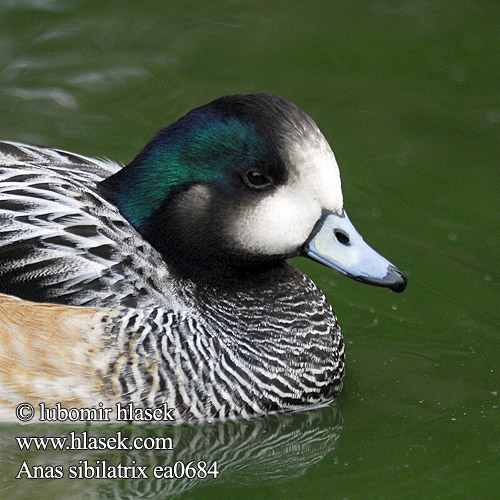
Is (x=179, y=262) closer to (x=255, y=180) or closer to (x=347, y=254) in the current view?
(x=255, y=180)

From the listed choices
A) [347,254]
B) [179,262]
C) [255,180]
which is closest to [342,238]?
[347,254]

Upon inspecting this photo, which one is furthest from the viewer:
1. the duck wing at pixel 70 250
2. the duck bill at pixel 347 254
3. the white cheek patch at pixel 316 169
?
the duck wing at pixel 70 250

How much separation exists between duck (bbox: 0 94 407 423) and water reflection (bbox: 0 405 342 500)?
0.08m

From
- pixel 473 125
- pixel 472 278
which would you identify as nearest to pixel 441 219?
pixel 472 278

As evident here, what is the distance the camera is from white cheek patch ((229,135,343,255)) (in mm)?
4566

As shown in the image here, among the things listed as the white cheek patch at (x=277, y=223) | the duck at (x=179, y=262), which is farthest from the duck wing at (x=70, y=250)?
the white cheek patch at (x=277, y=223)

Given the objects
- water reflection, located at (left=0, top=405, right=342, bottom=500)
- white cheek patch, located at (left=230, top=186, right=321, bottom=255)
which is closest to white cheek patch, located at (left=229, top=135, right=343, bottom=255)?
white cheek patch, located at (left=230, top=186, right=321, bottom=255)

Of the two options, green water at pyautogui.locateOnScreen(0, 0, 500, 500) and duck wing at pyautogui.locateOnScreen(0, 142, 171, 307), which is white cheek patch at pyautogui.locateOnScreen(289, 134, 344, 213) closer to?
duck wing at pyautogui.locateOnScreen(0, 142, 171, 307)

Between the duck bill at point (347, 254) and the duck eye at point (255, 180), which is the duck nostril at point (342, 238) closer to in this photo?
the duck bill at point (347, 254)

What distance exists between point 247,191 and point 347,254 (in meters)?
0.51

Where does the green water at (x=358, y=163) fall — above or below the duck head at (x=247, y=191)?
below

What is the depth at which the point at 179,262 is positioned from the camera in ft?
16.3

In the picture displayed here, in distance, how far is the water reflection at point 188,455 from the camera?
4582mm

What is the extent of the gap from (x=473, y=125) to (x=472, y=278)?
1.72 metres
